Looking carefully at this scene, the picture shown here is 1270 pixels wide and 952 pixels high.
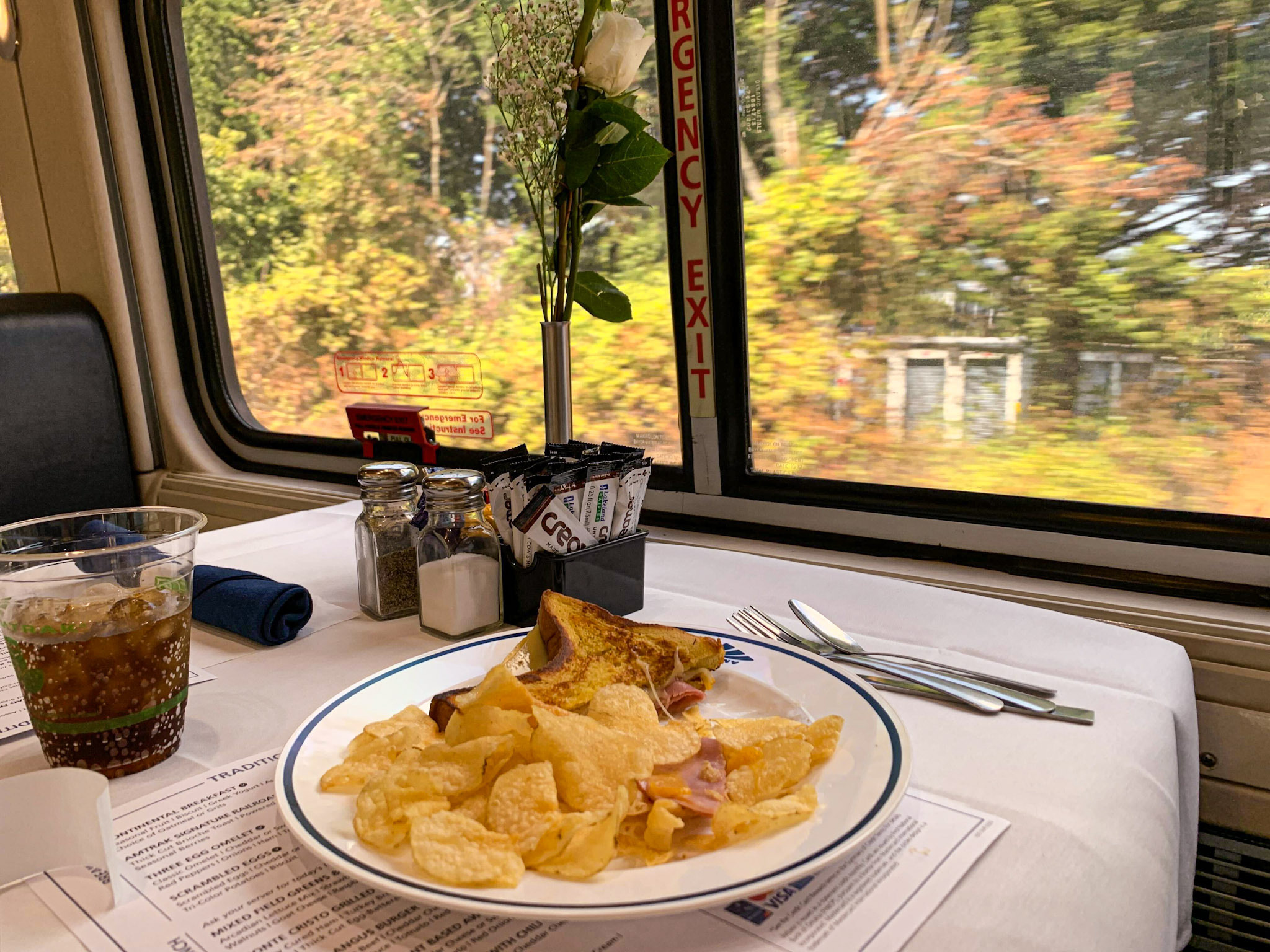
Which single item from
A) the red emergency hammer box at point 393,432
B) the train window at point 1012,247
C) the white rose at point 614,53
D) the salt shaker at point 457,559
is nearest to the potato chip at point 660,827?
the salt shaker at point 457,559

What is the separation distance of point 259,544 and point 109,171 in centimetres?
165

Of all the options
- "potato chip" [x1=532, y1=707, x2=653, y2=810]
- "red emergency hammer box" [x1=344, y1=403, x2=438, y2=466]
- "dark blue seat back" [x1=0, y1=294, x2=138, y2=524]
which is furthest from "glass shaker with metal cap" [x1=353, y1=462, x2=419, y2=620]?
"dark blue seat back" [x1=0, y1=294, x2=138, y2=524]

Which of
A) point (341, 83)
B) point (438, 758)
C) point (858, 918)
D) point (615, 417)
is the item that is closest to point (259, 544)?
point (615, 417)

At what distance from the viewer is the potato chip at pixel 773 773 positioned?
564 millimetres

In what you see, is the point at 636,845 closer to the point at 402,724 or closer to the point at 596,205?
the point at 402,724

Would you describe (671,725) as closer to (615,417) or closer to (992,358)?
(992,358)

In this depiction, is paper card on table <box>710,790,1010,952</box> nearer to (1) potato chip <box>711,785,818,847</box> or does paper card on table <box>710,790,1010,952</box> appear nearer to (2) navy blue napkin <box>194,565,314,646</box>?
(1) potato chip <box>711,785,818,847</box>

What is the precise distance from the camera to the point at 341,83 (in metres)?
2.13

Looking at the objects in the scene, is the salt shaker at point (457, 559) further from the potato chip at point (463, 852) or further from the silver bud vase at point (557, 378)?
the potato chip at point (463, 852)

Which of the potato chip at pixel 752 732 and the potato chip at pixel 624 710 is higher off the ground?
the potato chip at pixel 624 710

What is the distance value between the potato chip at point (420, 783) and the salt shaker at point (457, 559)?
1.21 feet

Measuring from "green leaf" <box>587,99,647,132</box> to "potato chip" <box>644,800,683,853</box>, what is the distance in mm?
854

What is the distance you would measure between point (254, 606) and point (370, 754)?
0.42 metres

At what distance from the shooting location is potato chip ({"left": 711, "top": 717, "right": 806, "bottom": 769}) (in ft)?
2.03
